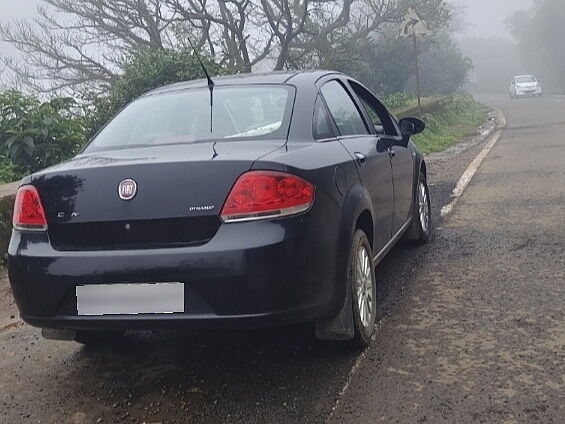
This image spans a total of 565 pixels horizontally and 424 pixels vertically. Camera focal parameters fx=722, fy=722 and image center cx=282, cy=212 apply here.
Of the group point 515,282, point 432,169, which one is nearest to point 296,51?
point 432,169

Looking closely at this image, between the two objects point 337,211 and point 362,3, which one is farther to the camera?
point 362,3

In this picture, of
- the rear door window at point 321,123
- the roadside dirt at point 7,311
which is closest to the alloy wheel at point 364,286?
the rear door window at point 321,123

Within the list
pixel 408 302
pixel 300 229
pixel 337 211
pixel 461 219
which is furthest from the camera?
pixel 461 219

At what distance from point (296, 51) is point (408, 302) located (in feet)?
63.7

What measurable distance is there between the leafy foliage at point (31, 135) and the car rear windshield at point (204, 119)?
443 cm

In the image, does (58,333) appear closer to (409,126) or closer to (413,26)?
(409,126)

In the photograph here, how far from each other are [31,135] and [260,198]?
238 inches

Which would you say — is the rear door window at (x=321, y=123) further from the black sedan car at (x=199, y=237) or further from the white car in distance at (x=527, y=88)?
the white car in distance at (x=527, y=88)

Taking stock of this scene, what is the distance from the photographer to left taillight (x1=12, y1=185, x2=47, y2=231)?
135 inches

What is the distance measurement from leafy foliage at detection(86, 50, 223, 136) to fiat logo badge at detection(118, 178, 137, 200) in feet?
28.9

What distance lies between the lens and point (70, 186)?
3.39 meters

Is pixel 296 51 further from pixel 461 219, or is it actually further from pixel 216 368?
pixel 216 368

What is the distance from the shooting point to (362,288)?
12.8 feet

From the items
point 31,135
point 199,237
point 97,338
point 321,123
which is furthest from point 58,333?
point 31,135
